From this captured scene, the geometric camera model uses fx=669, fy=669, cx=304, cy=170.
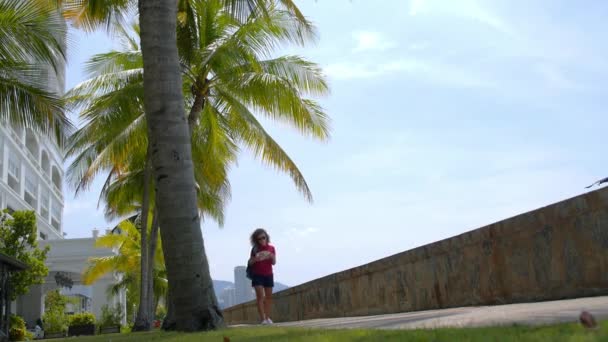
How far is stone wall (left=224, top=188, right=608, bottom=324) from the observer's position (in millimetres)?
6977

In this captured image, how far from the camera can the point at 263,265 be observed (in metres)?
10.1

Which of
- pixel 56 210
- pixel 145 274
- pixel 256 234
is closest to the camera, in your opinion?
pixel 256 234

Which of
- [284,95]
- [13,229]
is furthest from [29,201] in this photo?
[284,95]

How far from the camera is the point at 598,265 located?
689 cm

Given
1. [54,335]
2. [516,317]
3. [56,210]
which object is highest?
[56,210]

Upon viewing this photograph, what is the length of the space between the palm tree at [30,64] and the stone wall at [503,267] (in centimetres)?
720

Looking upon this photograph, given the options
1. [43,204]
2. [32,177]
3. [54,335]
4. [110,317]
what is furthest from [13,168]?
[54,335]

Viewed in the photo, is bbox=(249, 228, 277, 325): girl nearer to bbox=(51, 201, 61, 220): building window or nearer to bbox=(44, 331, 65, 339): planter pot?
bbox=(44, 331, 65, 339): planter pot

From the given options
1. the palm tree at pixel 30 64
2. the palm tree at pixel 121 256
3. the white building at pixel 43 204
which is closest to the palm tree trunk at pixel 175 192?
the palm tree at pixel 30 64

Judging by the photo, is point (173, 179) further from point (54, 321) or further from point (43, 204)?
point (43, 204)

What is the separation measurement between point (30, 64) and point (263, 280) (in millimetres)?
7474

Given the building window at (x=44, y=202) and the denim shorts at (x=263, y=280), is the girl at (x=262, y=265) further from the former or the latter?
the building window at (x=44, y=202)

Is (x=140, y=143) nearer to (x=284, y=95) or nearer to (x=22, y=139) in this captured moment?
(x=284, y=95)

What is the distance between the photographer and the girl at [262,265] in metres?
9.91
